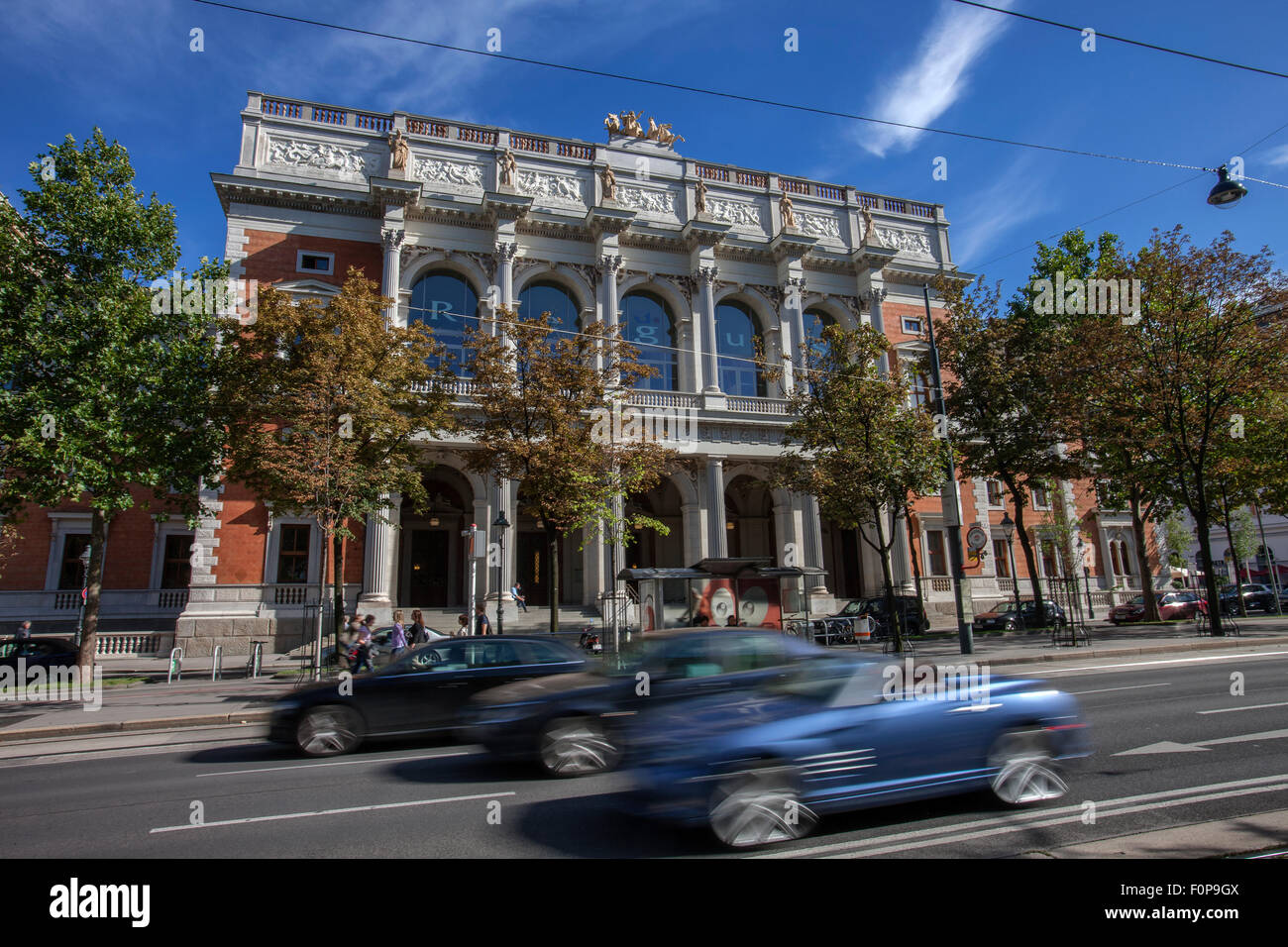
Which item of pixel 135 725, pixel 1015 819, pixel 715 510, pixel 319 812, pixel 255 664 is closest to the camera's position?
pixel 1015 819

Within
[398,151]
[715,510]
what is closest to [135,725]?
[715,510]

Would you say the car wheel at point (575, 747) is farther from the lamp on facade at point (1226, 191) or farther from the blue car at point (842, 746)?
the lamp on facade at point (1226, 191)

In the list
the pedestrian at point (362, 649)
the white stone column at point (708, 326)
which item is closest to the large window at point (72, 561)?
the pedestrian at point (362, 649)

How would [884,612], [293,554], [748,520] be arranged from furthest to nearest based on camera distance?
[748,520], [884,612], [293,554]

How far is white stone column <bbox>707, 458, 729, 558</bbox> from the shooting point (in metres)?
30.0

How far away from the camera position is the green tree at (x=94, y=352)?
57.2ft

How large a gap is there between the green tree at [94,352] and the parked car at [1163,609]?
35.6 m

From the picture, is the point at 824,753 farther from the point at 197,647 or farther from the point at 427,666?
the point at 197,647

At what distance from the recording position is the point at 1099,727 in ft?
28.9

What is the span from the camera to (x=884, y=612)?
2769 cm

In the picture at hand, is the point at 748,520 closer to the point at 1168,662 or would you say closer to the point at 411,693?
the point at 1168,662

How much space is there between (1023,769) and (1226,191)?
13263mm

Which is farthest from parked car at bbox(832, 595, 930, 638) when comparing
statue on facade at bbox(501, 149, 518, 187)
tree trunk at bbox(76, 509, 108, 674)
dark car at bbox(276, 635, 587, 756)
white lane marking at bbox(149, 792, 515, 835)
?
tree trunk at bbox(76, 509, 108, 674)
